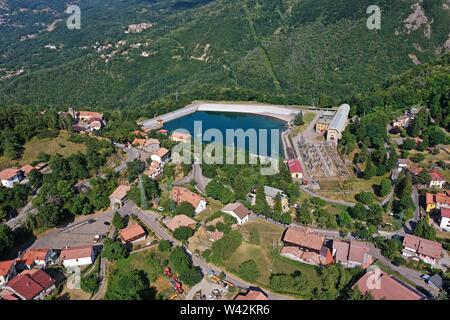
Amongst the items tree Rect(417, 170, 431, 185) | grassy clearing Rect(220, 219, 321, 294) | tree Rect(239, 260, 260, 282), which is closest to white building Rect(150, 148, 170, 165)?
grassy clearing Rect(220, 219, 321, 294)

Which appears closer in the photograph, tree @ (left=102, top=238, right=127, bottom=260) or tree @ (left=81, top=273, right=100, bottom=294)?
tree @ (left=81, top=273, right=100, bottom=294)

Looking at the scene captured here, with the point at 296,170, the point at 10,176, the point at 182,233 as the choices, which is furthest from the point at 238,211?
the point at 10,176

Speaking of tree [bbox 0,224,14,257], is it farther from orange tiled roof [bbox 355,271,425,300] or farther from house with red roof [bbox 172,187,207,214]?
orange tiled roof [bbox 355,271,425,300]

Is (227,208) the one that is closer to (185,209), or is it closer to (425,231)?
(185,209)

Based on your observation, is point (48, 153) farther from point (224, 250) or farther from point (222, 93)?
point (222, 93)

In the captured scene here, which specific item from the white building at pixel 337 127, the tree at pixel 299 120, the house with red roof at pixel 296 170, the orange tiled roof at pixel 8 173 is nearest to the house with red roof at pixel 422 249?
the house with red roof at pixel 296 170

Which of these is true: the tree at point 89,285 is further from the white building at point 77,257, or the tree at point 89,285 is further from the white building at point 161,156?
the white building at point 161,156
